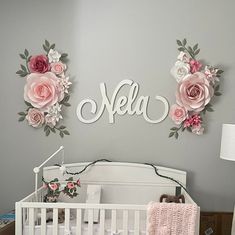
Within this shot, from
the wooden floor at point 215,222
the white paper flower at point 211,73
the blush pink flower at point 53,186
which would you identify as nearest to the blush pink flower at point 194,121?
the white paper flower at point 211,73

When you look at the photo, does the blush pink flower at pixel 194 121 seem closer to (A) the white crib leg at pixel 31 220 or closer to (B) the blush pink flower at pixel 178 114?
(B) the blush pink flower at pixel 178 114

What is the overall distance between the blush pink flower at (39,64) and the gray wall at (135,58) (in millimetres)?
90

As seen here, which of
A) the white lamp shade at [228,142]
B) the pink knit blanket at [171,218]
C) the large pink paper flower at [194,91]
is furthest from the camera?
the large pink paper flower at [194,91]

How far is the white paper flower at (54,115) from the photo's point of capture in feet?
8.65

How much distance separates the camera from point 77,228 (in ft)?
6.81

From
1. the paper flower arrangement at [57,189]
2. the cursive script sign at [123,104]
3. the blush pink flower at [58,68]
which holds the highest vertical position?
the blush pink flower at [58,68]

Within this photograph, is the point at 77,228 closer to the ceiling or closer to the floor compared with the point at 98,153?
closer to the floor

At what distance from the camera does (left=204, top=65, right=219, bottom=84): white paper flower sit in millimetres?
2590

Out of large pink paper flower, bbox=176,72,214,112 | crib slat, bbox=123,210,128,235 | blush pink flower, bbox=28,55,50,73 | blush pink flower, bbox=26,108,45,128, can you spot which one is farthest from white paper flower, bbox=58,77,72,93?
crib slat, bbox=123,210,128,235

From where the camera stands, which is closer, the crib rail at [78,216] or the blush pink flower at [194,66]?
the crib rail at [78,216]

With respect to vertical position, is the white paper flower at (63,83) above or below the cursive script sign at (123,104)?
above

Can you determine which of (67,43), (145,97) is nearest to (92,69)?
(67,43)

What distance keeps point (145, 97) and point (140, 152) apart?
38 centimetres

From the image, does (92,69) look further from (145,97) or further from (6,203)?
(6,203)
